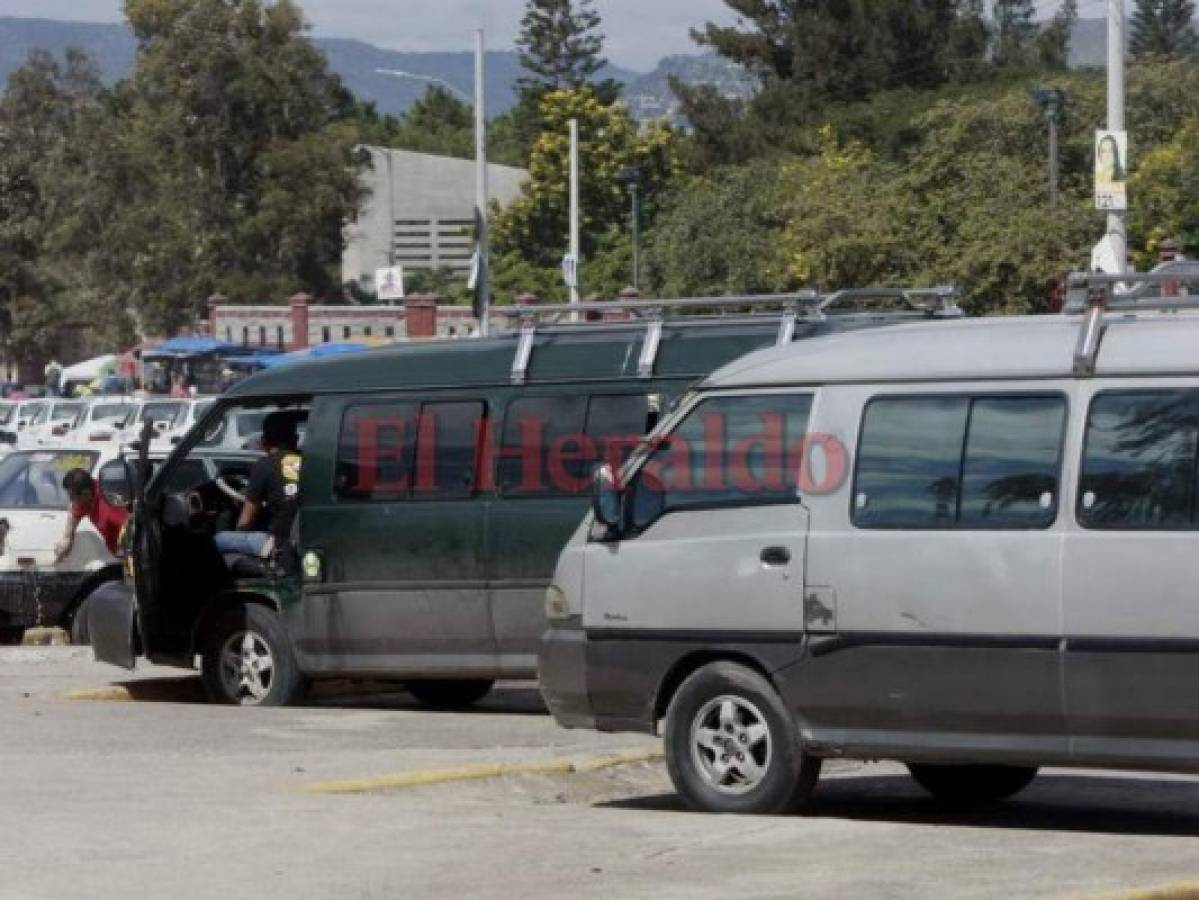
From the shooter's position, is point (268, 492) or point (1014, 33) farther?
point (1014, 33)

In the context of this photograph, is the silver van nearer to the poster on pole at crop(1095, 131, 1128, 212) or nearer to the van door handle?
the van door handle

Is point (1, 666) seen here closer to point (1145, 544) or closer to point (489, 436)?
point (489, 436)

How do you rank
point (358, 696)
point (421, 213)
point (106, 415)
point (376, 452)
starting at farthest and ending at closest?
point (421, 213) < point (106, 415) < point (358, 696) < point (376, 452)

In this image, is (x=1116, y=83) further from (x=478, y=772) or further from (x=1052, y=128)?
(x=1052, y=128)

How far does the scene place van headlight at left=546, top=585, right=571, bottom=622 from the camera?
39.2 ft

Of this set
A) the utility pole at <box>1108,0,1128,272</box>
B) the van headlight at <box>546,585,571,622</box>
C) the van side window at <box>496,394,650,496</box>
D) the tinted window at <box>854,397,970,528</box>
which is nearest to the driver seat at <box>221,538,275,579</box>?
the van side window at <box>496,394,650,496</box>

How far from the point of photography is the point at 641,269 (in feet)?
234

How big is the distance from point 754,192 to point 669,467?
54.7 m

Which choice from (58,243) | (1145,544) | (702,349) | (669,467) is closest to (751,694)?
(669,467)

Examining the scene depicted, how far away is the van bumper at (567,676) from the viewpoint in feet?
38.8

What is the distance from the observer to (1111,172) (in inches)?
925

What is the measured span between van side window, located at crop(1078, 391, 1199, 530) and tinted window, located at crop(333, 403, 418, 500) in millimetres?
6086

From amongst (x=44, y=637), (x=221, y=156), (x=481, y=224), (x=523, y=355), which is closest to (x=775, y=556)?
(x=523, y=355)

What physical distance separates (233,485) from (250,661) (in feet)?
5.94
